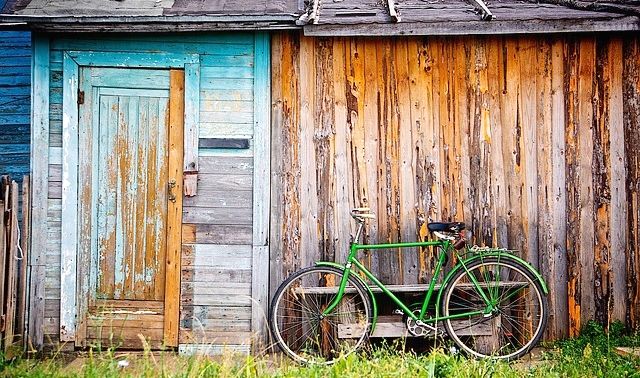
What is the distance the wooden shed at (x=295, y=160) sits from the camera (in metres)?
7.11

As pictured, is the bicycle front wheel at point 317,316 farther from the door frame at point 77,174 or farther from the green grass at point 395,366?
the door frame at point 77,174

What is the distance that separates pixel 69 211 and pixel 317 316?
7.97ft

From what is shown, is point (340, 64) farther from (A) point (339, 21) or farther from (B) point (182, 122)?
(B) point (182, 122)

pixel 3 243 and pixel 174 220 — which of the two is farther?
pixel 174 220

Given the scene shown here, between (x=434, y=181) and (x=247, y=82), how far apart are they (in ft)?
6.41

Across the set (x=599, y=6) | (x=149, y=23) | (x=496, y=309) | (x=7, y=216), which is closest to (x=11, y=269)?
(x=7, y=216)

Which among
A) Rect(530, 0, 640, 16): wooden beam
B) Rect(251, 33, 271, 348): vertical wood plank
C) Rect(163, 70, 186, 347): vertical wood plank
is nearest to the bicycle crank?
Rect(251, 33, 271, 348): vertical wood plank

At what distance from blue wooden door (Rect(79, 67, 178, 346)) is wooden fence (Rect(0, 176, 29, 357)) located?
58 centimetres

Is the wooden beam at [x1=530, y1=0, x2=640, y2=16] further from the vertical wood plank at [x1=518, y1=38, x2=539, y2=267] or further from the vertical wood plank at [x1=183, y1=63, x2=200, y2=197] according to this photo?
the vertical wood plank at [x1=183, y1=63, x2=200, y2=197]

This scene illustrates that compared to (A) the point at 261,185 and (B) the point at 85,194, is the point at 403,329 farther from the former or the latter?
(B) the point at 85,194

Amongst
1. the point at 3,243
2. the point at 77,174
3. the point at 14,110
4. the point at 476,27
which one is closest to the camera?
the point at 3,243

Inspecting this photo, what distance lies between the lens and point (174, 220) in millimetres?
7148

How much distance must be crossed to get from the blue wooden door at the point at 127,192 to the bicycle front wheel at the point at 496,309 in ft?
8.84

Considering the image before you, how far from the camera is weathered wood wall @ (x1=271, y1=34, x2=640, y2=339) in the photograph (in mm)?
7246
